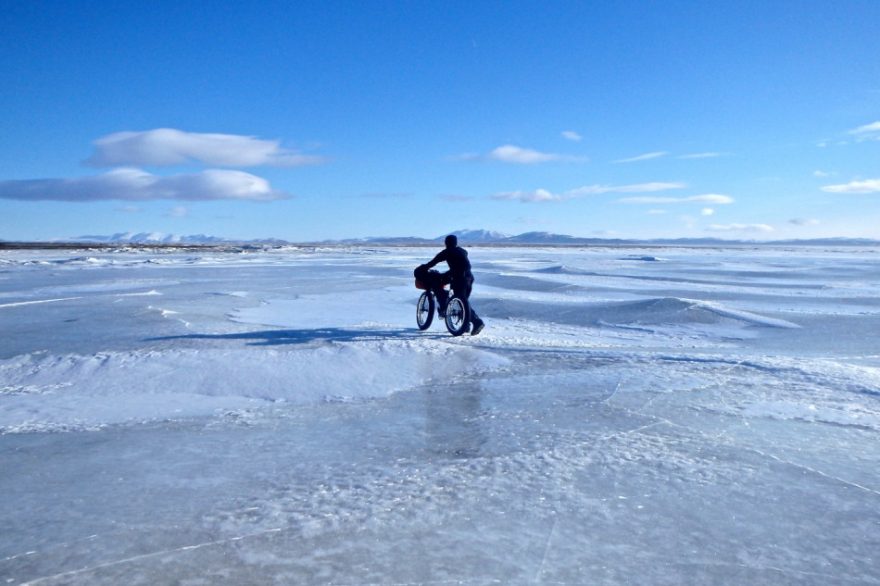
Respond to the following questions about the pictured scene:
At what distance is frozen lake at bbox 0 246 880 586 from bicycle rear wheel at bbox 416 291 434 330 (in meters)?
0.67

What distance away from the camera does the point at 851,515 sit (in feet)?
13.7

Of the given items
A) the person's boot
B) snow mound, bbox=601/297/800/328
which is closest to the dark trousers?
the person's boot

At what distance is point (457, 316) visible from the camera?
11102mm

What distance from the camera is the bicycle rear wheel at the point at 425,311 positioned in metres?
11.7

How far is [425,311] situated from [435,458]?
22.1 feet

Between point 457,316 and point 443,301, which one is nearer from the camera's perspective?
point 457,316

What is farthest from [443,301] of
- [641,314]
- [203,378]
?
[641,314]

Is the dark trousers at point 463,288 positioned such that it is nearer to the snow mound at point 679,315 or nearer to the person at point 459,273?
the person at point 459,273

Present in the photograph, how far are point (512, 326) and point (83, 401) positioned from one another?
24.5ft

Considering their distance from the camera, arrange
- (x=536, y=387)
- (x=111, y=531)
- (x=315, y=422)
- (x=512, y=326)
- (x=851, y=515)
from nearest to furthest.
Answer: (x=111, y=531), (x=851, y=515), (x=315, y=422), (x=536, y=387), (x=512, y=326)

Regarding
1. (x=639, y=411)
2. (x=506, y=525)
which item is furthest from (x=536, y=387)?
(x=506, y=525)

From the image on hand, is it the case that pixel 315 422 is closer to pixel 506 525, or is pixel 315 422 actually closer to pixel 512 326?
pixel 506 525

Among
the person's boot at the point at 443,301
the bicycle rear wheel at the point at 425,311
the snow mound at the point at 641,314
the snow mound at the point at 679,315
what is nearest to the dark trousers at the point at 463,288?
the person's boot at the point at 443,301

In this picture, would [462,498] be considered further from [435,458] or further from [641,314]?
[641,314]
